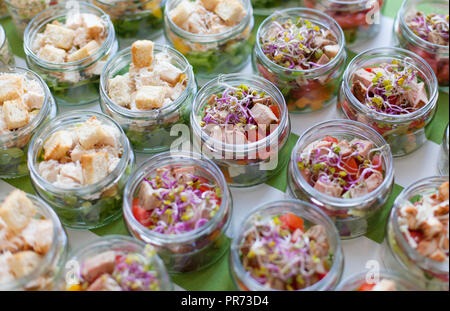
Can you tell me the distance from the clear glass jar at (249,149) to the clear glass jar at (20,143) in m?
0.61

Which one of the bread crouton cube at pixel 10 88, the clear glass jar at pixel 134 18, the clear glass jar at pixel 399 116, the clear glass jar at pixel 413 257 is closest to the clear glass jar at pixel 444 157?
the clear glass jar at pixel 399 116

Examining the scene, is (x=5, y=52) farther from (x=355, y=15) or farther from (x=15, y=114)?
(x=355, y=15)

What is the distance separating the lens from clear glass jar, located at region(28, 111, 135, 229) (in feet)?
6.61

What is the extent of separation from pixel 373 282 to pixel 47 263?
109cm

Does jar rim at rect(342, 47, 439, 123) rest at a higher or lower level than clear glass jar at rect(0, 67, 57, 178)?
higher

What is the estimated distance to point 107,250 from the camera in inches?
75.3

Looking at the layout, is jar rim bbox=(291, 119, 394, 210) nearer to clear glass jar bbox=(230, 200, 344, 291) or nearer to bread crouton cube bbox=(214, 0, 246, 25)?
clear glass jar bbox=(230, 200, 344, 291)

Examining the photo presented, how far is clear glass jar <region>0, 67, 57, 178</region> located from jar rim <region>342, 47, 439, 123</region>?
1.22m

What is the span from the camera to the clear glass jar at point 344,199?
6.43 feet

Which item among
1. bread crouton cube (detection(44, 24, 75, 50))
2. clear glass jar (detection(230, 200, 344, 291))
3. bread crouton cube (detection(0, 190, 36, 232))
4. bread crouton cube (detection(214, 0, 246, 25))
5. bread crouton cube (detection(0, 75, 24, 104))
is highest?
bread crouton cube (detection(214, 0, 246, 25))

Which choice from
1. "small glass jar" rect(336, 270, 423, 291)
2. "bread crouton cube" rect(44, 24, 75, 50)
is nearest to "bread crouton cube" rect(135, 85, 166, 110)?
"bread crouton cube" rect(44, 24, 75, 50)

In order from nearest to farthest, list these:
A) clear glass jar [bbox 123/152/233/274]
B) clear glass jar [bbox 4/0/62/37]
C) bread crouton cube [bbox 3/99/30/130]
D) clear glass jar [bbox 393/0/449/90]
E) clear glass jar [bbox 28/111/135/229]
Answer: clear glass jar [bbox 123/152/233/274] < clear glass jar [bbox 28/111/135/229] < bread crouton cube [bbox 3/99/30/130] < clear glass jar [bbox 393/0/449/90] < clear glass jar [bbox 4/0/62/37]

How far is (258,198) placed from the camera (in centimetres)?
220

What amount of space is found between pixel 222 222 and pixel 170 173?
29 centimetres
